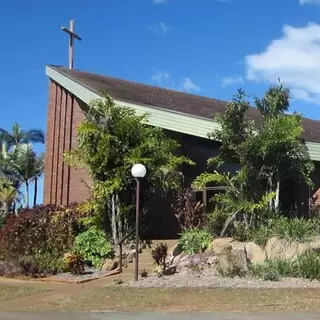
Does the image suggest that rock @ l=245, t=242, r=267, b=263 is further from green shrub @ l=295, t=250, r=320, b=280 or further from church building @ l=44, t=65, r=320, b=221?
church building @ l=44, t=65, r=320, b=221

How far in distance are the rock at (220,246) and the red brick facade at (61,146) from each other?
33.0 feet

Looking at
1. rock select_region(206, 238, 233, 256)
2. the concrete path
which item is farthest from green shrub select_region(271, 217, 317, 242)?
the concrete path

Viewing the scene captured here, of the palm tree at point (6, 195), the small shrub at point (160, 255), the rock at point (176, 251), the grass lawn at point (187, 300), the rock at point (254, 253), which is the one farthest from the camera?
the palm tree at point (6, 195)

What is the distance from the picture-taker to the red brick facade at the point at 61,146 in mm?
24875

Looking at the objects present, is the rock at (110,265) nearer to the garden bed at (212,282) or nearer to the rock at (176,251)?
the rock at (176,251)

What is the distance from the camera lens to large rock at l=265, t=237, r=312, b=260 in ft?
46.1

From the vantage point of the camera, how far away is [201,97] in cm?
2923

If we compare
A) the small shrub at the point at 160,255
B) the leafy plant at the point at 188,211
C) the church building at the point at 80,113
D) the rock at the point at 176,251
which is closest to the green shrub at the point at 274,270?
the small shrub at the point at 160,255

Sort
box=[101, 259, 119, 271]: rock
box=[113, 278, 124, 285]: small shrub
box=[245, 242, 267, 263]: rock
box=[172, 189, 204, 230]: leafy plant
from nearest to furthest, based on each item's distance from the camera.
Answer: box=[113, 278, 124, 285]: small shrub, box=[245, 242, 267, 263]: rock, box=[101, 259, 119, 271]: rock, box=[172, 189, 204, 230]: leafy plant

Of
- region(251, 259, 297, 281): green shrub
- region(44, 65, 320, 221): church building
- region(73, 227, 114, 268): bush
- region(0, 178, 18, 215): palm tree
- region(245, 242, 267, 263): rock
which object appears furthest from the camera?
region(0, 178, 18, 215): palm tree

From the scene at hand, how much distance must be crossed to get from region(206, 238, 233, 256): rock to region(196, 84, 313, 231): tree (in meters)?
1.13

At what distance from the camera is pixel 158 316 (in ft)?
30.9

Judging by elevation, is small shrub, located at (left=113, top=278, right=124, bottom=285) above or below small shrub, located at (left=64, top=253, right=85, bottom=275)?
below

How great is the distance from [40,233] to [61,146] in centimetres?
674
